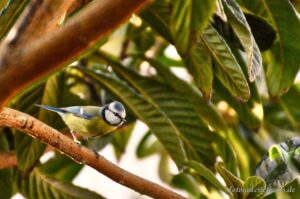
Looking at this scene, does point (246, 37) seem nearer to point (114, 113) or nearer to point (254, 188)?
point (254, 188)

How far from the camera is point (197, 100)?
4.64 ft

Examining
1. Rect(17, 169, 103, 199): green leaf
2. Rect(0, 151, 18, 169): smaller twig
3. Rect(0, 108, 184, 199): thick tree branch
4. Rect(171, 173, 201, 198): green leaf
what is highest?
Rect(0, 108, 184, 199): thick tree branch

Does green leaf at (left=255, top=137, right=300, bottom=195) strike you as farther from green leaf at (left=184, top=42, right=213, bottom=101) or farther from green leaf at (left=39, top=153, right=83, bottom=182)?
green leaf at (left=39, top=153, right=83, bottom=182)

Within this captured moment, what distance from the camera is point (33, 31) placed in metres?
0.57

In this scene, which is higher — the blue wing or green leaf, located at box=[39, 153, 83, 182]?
the blue wing

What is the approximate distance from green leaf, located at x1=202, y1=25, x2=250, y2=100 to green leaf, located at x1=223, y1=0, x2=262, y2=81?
0.04 metres

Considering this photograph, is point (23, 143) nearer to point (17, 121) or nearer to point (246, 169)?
point (17, 121)

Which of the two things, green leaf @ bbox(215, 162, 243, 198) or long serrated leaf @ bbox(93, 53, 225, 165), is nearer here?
green leaf @ bbox(215, 162, 243, 198)

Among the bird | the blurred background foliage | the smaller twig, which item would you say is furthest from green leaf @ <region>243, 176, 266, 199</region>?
the smaller twig

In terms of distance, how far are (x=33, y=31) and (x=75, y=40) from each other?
100 millimetres

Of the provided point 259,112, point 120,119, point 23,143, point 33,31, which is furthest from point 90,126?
point 33,31

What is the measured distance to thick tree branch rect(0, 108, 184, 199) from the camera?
2.56ft

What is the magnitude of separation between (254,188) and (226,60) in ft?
0.76

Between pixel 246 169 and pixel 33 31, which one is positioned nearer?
pixel 33 31
